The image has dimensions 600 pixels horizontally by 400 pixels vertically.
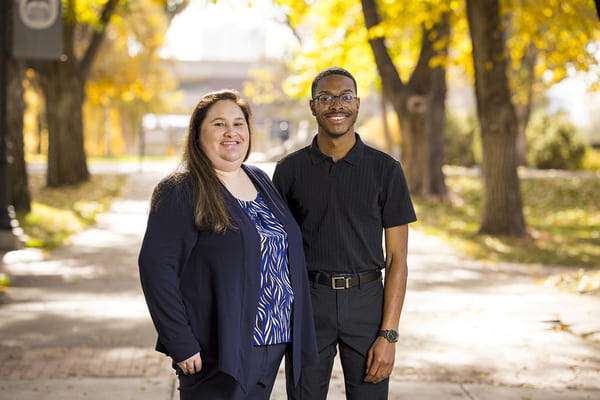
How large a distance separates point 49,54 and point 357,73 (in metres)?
13.3

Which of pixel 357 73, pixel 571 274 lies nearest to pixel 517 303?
pixel 571 274

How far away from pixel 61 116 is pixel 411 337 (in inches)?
668

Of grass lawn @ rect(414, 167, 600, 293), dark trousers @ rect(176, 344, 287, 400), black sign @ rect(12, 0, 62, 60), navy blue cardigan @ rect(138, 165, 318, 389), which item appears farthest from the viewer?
black sign @ rect(12, 0, 62, 60)

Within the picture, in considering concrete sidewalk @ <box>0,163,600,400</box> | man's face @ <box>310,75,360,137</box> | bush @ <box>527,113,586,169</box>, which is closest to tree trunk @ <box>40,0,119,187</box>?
concrete sidewalk @ <box>0,163,600,400</box>

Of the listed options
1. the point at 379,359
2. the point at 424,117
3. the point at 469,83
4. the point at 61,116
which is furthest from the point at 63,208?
the point at 379,359

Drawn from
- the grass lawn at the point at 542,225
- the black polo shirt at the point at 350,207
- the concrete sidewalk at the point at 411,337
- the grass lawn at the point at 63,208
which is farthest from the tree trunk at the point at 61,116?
the black polo shirt at the point at 350,207

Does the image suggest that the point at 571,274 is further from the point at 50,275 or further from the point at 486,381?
the point at 50,275

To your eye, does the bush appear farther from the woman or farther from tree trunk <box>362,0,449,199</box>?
the woman

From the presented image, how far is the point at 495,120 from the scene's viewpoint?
13.8m

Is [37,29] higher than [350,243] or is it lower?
higher

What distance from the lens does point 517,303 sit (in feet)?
27.6

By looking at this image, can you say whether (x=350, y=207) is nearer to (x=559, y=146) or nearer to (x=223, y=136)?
(x=223, y=136)

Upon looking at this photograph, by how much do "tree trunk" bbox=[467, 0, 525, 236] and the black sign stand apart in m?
7.32

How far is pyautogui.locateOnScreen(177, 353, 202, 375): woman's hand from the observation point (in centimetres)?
304
